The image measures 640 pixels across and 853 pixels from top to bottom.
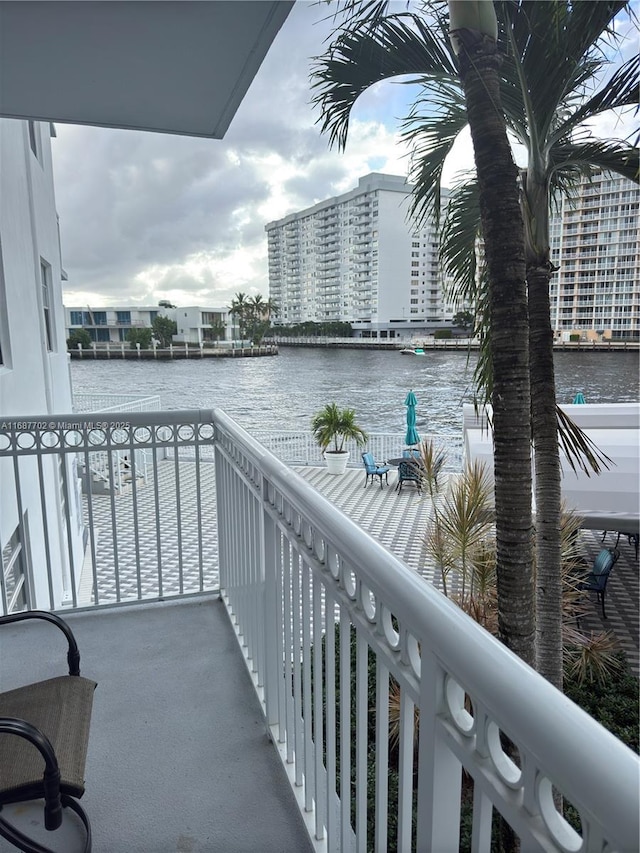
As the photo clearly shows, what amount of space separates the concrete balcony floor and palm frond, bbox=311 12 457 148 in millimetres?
3240

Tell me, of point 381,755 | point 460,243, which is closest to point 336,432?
point 460,243

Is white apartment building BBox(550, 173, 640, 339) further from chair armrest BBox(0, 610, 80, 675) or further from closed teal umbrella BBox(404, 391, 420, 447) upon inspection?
closed teal umbrella BBox(404, 391, 420, 447)

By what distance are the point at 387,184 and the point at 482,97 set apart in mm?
20723

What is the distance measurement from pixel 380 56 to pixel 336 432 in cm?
1212

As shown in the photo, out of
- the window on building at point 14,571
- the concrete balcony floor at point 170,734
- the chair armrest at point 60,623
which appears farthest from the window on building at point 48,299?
the chair armrest at point 60,623

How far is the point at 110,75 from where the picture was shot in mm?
2141

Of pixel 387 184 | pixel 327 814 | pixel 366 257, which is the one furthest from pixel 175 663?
pixel 366 257

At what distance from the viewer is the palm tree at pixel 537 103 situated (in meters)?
3.41

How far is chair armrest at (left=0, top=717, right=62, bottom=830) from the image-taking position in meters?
1.18

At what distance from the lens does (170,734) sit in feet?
6.47

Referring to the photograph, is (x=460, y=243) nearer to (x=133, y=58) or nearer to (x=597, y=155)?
(x=597, y=155)

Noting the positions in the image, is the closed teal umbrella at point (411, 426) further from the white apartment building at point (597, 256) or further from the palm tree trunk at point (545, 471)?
the palm tree trunk at point (545, 471)

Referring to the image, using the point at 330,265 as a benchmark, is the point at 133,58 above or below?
below

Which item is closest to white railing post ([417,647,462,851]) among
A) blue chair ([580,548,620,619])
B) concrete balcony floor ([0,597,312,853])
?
concrete balcony floor ([0,597,312,853])
